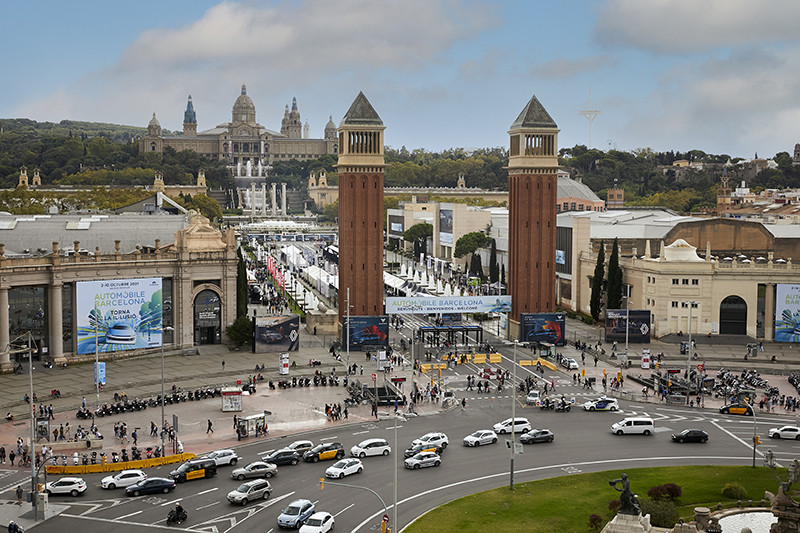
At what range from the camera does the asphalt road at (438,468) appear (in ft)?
144

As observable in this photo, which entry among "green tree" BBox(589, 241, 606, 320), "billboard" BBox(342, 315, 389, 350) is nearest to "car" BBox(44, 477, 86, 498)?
"billboard" BBox(342, 315, 389, 350)

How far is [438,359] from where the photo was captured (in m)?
83.6

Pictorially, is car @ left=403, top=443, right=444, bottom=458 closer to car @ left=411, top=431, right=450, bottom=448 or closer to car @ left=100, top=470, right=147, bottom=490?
car @ left=411, top=431, right=450, bottom=448

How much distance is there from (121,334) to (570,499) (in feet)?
165

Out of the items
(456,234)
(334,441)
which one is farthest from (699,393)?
(456,234)

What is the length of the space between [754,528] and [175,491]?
2947cm

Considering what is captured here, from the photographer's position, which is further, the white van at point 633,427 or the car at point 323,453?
the white van at point 633,427

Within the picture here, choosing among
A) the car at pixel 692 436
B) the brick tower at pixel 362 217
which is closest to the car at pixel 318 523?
the car at pixel 692 436

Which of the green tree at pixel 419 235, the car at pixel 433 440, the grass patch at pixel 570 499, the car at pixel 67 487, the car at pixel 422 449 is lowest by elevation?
the grass patch at pixel 570 499

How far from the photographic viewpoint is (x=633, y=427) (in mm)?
59219

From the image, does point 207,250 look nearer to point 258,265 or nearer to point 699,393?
point 699,393

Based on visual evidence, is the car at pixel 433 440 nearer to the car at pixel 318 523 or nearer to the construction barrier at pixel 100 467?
the car at pixel 318 523

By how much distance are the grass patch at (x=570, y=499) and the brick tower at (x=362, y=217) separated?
4597 cm

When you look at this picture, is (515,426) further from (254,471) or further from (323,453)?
(254,471)
